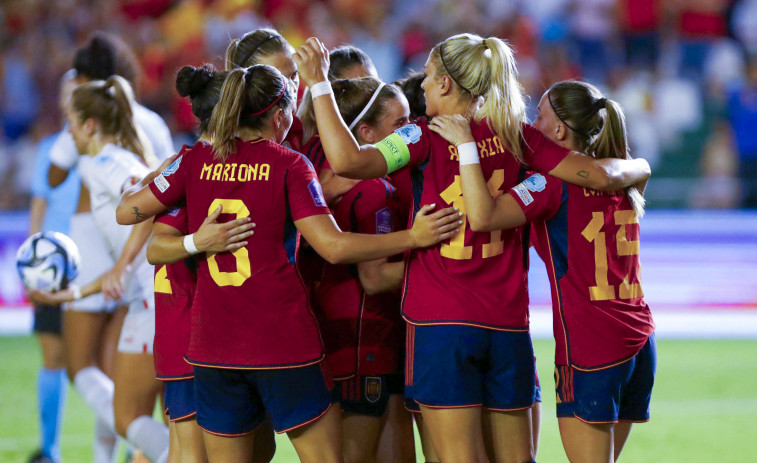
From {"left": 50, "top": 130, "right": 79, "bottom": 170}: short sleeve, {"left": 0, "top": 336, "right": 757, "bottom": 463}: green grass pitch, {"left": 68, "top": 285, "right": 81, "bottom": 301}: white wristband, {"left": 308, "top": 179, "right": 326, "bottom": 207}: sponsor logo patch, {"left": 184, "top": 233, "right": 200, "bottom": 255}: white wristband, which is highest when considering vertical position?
{"left": 50, "top": 130, "right": 79, "bottom": 170}: short sleeve

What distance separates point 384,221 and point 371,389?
0.72 metres

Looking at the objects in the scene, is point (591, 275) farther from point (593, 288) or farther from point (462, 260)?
point (462, 260)

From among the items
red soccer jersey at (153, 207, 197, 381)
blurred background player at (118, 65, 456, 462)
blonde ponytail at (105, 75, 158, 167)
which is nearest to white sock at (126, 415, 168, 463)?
red soccer jersey at (153, 207, 197, 381)

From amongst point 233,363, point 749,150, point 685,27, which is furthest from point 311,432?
point 685,27

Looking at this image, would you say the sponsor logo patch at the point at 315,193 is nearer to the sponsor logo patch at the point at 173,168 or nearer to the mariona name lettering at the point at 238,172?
the mariona name lettering at the point at 238,172

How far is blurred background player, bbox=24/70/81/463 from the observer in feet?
18.0

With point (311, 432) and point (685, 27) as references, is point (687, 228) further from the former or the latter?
point (311, 432)

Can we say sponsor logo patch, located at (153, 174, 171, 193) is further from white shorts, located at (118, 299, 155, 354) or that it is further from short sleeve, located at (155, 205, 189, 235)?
white shorts, located at (118, 299, 155, 354)

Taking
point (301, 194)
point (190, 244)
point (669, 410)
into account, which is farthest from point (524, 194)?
point (669, 410)

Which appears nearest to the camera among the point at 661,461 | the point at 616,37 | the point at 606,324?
the point at 606,324

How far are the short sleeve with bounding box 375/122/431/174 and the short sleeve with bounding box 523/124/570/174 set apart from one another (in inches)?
15.8

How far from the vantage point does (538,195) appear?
3441 mm

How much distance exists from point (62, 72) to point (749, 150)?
9.46 metres

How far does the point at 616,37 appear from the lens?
13430 millimetres
